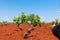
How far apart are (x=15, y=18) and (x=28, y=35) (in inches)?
448

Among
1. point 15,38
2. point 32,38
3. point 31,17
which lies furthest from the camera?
point 31,17

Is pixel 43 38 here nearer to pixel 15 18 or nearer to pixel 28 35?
pixel 28 35

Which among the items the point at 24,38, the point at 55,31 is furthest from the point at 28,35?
the point at 55,31

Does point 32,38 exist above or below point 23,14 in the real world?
below

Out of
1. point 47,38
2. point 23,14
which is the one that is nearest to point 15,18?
point 23,14

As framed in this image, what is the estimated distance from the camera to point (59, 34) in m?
2.78

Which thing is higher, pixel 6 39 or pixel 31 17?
pixel 31 17

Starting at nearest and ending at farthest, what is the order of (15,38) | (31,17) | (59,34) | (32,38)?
(59,34) < (32,38) < (15,38) < (31,17)

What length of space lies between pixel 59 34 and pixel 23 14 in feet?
90.4

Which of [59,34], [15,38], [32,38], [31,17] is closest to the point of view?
[59,34]

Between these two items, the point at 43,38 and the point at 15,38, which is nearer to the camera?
the point at 43,38

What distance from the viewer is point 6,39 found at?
19750 millimetres

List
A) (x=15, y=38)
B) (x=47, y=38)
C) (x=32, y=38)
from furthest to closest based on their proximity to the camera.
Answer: (x=15, y=38) → (x=32, y=38) → (x=47, y=38)

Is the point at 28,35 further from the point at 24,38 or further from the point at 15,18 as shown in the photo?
the point at 15,18
